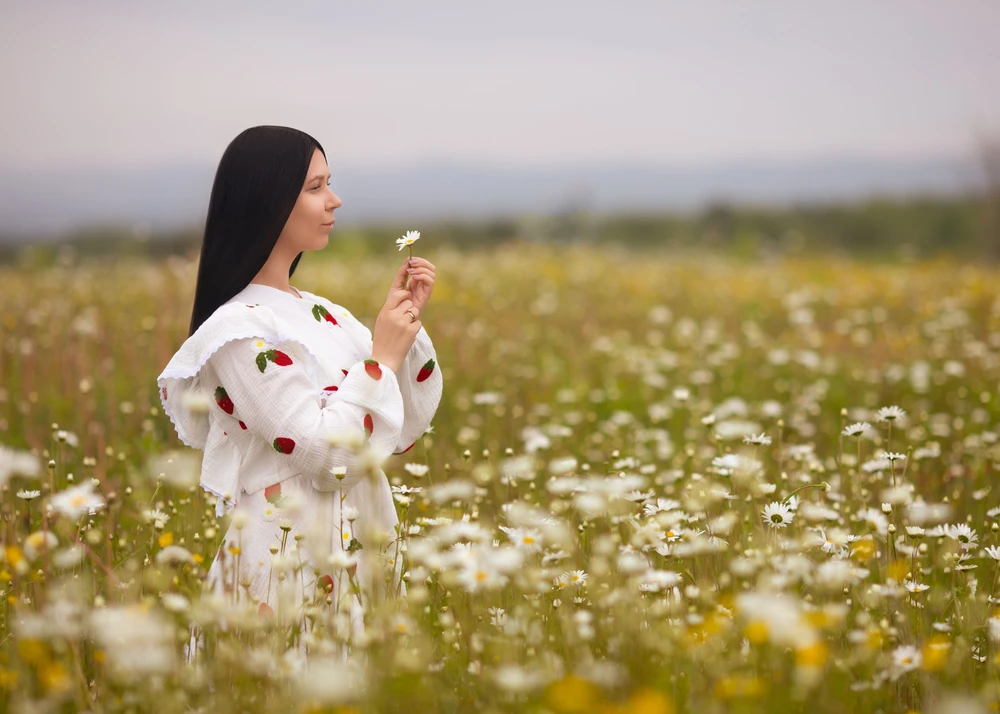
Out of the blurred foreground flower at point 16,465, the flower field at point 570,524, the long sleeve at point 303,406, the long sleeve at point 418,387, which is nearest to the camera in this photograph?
the flower field at point 570,524

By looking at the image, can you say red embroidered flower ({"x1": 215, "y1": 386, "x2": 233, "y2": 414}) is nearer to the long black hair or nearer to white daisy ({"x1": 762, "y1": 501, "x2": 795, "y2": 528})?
the long black hair

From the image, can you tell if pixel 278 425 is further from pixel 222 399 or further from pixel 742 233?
pixel 742 233

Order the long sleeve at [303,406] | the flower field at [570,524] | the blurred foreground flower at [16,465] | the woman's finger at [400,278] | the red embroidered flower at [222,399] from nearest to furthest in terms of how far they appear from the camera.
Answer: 1. the flower field at [570,524]
2. the blurred foreground flower at [16,465]
3. the long sleeve at [303,406]
4. the red embroidered flower at [222,399]
5. the woman's finger at [400,278]

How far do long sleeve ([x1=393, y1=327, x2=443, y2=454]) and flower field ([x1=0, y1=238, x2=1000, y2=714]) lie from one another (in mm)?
190

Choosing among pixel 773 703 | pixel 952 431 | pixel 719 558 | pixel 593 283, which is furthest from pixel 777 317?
pixel 773 703

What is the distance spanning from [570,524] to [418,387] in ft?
1.87

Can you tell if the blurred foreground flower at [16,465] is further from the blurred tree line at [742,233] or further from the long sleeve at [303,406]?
the blurred tree line at [742,233]

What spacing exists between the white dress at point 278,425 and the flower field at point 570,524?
2.7 inches

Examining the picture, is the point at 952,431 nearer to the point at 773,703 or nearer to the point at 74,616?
the point at 773,703

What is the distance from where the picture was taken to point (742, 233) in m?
12.8

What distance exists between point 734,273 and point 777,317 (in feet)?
7.27

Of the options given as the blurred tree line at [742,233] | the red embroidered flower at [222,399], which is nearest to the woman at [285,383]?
the red embroidered flower at [222,399]

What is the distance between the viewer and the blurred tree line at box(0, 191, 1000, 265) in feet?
26.6

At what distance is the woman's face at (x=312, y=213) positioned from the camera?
2232 mm
